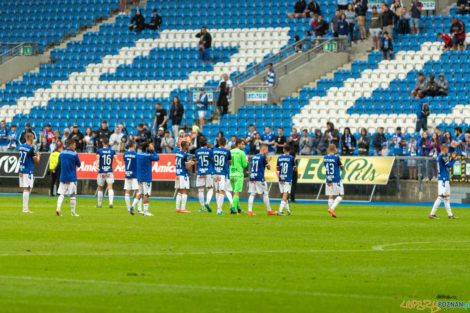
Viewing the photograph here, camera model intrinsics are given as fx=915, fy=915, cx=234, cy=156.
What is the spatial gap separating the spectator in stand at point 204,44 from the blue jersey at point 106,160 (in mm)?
16637

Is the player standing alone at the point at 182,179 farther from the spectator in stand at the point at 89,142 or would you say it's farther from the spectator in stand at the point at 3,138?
the spectator in stand at the point at 3,138

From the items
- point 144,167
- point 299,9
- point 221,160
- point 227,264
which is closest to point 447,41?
point 299,9

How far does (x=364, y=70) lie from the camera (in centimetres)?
4094

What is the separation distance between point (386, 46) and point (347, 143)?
8.34m

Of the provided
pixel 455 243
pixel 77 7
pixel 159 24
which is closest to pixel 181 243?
pixel 455 243

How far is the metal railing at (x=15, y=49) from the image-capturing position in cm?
4906

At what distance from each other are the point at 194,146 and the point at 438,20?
1383cm

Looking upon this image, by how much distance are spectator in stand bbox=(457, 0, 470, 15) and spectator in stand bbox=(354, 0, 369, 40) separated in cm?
420

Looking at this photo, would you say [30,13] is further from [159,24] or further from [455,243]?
[455,243]

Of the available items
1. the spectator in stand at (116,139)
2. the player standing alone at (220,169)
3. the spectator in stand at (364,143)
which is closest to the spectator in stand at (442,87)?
the spectator in stand at (364,143)

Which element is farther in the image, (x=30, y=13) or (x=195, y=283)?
(x=30, y=13)

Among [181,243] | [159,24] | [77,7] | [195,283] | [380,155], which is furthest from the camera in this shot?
[77,7]

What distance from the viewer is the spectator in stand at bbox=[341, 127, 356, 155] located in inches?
1328

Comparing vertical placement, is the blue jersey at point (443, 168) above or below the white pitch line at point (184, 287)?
above
